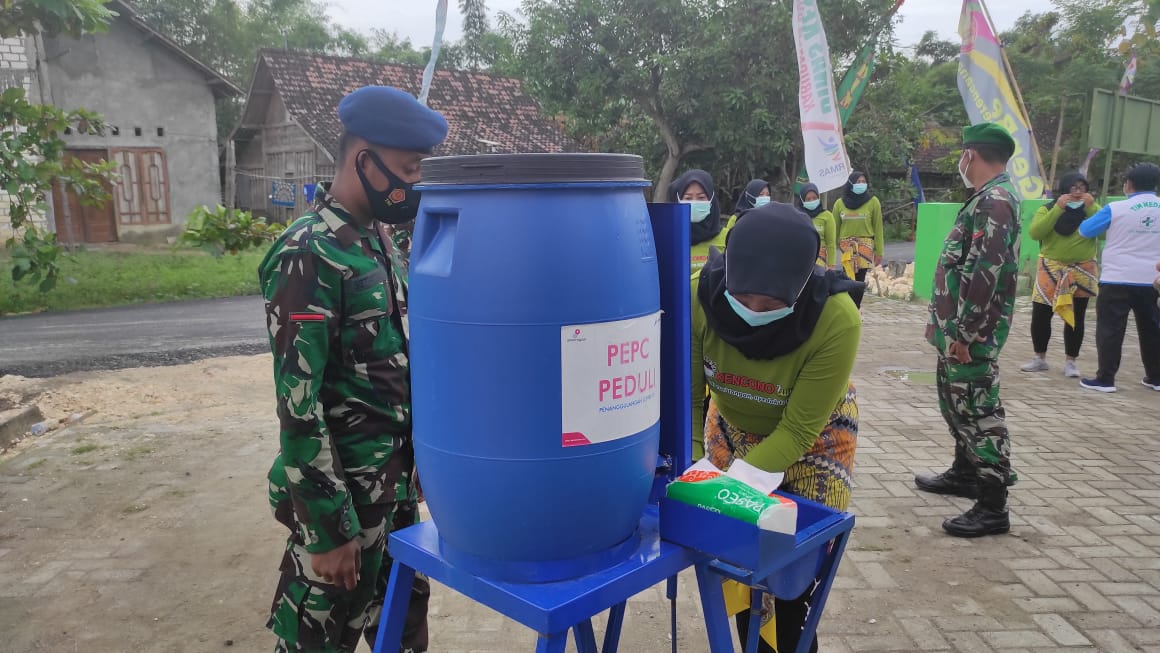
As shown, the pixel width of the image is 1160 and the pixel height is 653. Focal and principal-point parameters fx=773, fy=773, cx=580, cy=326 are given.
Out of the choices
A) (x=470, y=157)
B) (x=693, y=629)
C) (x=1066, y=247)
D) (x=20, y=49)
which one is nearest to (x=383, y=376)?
(x=470, y=157)

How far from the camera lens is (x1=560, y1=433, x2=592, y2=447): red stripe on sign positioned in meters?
1.31

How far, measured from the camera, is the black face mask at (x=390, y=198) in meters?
1.93

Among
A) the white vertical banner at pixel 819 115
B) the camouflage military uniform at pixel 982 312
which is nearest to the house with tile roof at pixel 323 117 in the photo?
the white vertical banner at pixel 819 115

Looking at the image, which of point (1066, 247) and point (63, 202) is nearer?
point (1066, 247)

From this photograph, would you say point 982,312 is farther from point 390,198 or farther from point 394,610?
point 394,610

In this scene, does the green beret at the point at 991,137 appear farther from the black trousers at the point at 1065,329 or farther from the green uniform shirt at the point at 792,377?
the black trousers at the point at 1065,329

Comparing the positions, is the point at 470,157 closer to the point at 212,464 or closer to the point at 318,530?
the point at 318,530

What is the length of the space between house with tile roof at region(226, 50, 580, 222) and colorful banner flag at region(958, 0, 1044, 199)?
42.0ft

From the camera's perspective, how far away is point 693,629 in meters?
2.89

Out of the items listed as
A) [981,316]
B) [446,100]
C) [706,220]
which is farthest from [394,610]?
[446,100]

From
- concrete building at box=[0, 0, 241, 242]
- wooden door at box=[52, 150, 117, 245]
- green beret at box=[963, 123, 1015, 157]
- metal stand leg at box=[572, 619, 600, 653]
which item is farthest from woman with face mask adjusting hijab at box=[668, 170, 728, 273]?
wooden door at box=[52, 150, 117, 245]

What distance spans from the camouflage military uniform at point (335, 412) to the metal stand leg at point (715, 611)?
85 centimetres

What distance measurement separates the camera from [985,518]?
368 centimetres

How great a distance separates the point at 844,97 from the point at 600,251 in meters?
8.08
